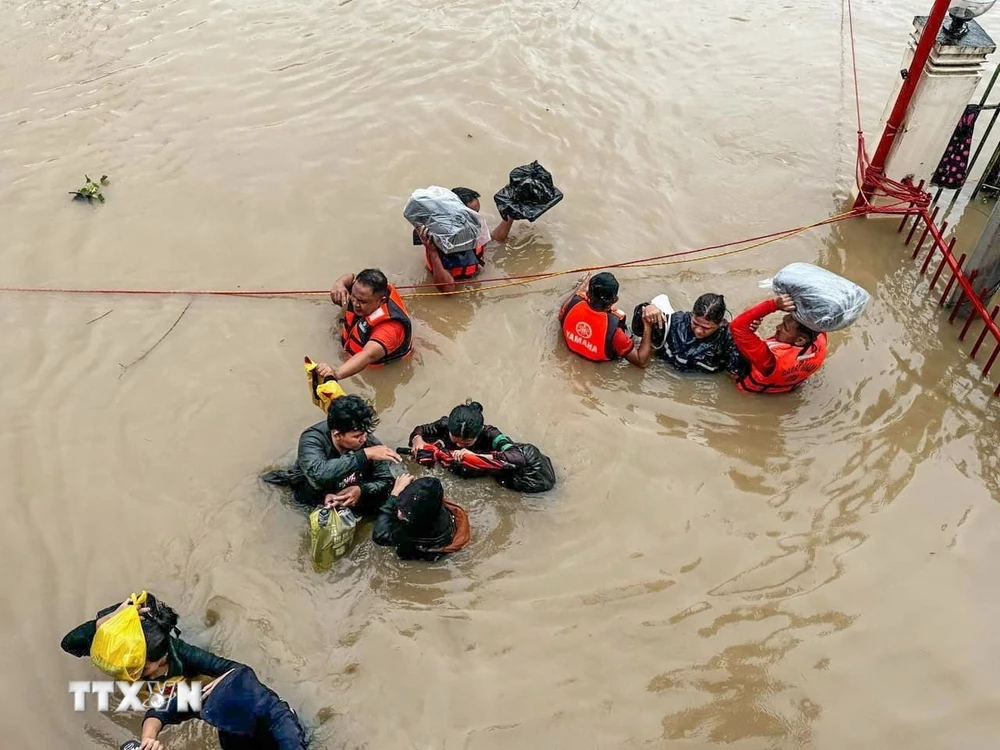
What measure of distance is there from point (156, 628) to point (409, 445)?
6.01 ft

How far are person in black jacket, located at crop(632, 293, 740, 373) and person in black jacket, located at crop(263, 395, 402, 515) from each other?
2230 millimetres

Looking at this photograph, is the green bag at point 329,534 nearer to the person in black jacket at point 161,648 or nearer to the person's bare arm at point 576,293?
the person in black jacket at point 161,648

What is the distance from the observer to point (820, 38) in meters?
9.30

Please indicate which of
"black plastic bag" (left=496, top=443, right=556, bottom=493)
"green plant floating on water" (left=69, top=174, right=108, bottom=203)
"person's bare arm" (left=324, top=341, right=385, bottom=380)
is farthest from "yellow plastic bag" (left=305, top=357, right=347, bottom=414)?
"green plant floating on water" (left=69, top=174, right=108, bottom=203)

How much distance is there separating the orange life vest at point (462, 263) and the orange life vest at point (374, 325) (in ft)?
2.28

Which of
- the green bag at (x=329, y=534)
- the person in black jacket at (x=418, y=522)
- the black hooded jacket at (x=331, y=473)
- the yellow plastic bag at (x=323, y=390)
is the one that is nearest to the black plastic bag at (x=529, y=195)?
the yellow plastic bag at (x=323, y=390)

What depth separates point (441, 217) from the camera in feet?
18.1

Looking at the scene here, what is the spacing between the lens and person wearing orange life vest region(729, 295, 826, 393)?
16.0 feet

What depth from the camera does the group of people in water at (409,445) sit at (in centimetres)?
333

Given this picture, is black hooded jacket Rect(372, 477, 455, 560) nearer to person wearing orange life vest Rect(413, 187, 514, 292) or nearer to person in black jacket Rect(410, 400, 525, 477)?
person in black jacket Rect(410, 400, 525, 477)

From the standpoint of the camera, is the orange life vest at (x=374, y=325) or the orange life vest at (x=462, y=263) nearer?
the orange life vest at (x=374, y=325)

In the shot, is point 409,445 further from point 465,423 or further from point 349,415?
point 349,415

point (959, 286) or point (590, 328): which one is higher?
point (959, 286)

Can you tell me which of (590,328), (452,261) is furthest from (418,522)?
(452,261)
